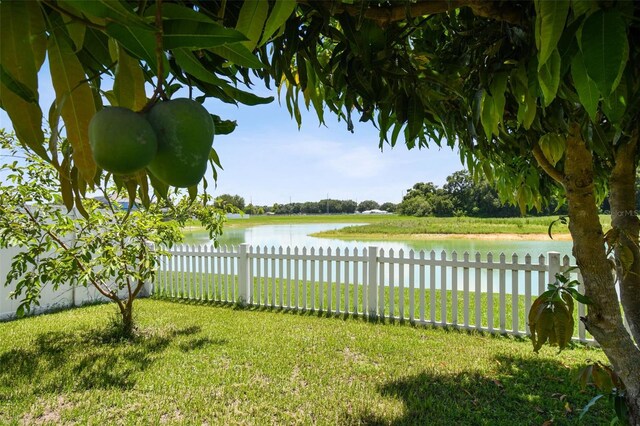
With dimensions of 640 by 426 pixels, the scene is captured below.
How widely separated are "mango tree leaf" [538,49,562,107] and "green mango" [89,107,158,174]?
490mm

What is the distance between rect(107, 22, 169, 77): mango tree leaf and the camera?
1.13 feet

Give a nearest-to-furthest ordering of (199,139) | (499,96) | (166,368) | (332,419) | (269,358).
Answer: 1. (199,139)
2. (499,96)
3. (332,419)
4. (166,368)
5. (269,358)

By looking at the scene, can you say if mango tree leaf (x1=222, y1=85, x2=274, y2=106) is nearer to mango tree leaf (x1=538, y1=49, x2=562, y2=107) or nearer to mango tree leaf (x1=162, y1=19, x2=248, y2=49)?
mango tree leaf (x1=162, y1=19, x2=248, y2=49)

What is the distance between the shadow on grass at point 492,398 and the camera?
8.33 ft

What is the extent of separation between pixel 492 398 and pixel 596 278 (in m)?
1.71

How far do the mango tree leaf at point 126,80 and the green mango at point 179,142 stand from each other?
13 cm

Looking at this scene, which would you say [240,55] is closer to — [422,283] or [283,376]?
[283,376]

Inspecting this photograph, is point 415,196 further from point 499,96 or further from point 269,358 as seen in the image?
point 499,96

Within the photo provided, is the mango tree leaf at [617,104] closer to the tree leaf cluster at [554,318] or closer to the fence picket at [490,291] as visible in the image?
the tree leaf cluster at [554,318]

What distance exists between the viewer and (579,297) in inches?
56.3

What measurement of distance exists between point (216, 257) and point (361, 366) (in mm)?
3764

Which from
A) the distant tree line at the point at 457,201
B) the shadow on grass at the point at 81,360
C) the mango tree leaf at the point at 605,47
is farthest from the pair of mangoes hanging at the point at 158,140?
the distant tree line at the point at 457,201

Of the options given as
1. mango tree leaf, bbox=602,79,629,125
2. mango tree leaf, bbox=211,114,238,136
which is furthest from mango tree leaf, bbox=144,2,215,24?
mango tree leaf, bbox=602,79,629,125

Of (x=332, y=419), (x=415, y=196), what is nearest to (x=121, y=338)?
(x=332, y=419)
